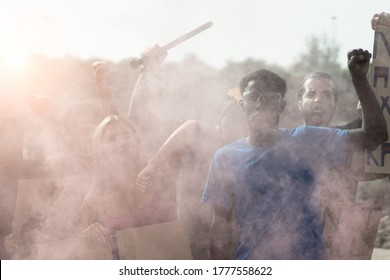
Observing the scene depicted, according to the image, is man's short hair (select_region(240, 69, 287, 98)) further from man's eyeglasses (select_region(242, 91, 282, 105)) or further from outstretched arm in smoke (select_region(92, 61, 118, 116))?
outstretched arm in smoke (select_region(92, 61, 118, 116))

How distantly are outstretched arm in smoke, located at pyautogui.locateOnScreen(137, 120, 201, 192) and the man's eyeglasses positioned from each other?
0.45 meters

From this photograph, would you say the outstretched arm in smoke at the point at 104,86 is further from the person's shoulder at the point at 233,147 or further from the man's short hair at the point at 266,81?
the man's short hair at the point at 266,81

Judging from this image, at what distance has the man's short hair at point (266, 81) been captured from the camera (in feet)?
13.3

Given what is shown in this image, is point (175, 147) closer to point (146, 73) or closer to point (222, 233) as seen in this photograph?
point (146, 73)

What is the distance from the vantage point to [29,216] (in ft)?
14.8

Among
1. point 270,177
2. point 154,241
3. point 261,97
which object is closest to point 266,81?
point 261,97

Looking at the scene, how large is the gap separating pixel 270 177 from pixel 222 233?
1.59ft

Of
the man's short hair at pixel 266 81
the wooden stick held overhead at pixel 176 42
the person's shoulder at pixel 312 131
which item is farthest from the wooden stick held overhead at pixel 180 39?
the person's shoulder at pixel 312 131

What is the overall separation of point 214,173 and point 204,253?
0.63m

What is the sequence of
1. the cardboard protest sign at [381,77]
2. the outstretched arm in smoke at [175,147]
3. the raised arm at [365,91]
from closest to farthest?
the raised arm at [365,91] < the cardboard protest sign at [381,77] < the outstretched arm in smoke at [175,147]

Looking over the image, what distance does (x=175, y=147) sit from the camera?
4.28 metres
